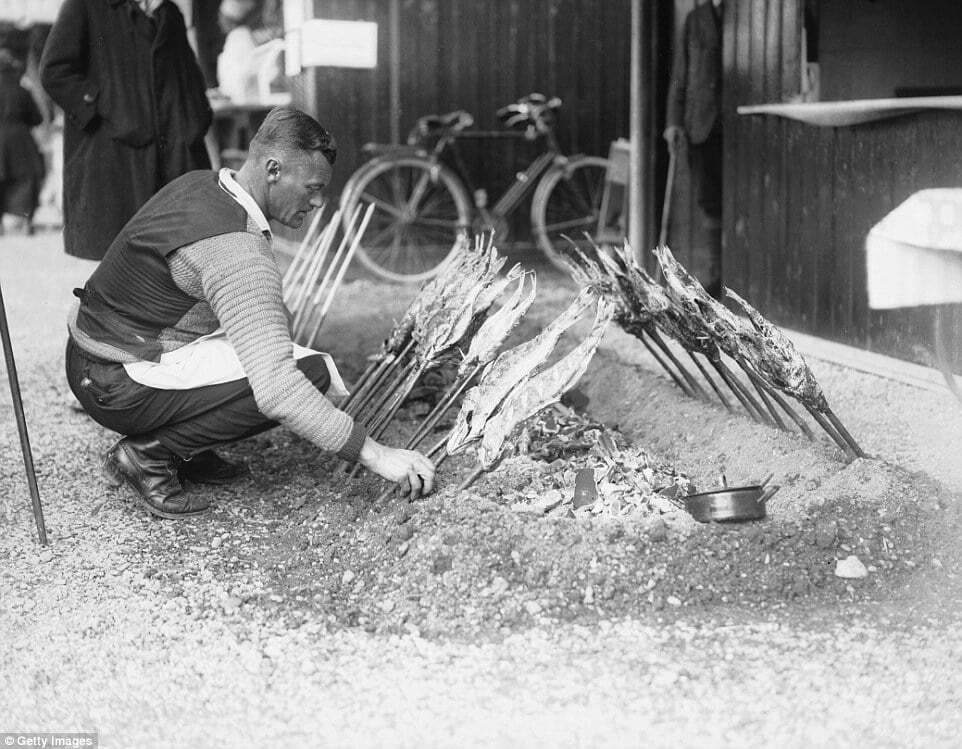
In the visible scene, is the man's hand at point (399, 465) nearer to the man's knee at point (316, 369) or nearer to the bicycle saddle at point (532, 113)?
the man's knee at point (316, 369)

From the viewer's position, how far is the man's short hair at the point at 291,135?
398cm

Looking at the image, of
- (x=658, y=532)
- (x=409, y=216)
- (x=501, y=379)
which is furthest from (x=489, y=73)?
(x=658, y=532)

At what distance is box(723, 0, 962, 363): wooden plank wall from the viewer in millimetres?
5836

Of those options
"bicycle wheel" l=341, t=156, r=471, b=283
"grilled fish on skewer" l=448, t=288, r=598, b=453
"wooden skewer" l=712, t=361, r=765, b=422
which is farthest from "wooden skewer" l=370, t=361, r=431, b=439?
"bicycle wheel" l=341, t=156, r=471, b=283

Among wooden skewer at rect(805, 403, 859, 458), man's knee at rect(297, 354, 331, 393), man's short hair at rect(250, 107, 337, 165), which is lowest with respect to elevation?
wooden skewer at rect(805, 403, 859, 458)

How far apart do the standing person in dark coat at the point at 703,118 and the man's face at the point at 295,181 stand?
4.31 m

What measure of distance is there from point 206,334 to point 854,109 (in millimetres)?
3346

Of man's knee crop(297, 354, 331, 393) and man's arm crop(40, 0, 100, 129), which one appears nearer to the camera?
man's knee crop(297, 354, 331, 393)

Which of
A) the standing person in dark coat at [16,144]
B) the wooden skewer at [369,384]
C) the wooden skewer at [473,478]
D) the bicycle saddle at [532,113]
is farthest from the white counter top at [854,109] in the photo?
the standing person in dark coat at [16,144]

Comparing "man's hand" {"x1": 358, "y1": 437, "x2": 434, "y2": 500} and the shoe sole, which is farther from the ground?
"man's hand" {"x1": 358, "y1": 437, "x2": 434, "y2": 500}

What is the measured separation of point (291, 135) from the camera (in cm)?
398

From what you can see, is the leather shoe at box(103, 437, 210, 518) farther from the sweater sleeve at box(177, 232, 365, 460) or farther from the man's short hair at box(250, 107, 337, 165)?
the man's short hair at box(250, 107, 337, 165)

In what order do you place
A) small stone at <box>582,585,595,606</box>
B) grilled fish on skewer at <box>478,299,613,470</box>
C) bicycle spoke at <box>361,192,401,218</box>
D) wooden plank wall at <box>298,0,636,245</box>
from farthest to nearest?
1. wooden plank wall at <box>298,0,636,245</box>
2. bicycle spoke at <box>361,192,401,218</box>
3. grilled fish on skewer at <box>478,299,613,470</box>
4. small stone at <box>582,585,595,606</box>

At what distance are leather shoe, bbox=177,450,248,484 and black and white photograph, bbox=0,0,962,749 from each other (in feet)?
0.06
